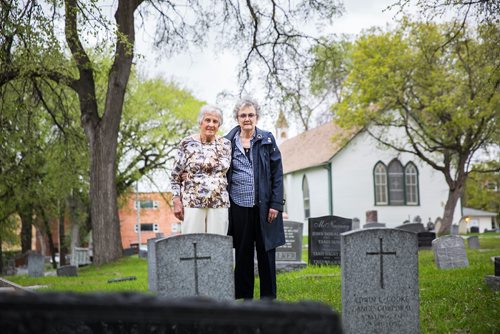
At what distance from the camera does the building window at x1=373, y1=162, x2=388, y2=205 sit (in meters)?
35.1

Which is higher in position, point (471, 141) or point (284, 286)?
point (471, 141)

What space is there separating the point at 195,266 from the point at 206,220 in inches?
34.0

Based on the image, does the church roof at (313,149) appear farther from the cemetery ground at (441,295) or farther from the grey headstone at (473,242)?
the cemetery ground at (441,295)

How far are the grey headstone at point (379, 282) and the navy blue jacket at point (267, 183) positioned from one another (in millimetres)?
1187

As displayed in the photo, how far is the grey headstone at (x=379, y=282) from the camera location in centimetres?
515

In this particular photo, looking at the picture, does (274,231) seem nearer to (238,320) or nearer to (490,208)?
(238,320)

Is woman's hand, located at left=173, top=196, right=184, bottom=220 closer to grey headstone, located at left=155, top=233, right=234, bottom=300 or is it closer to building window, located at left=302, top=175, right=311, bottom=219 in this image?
grey headstone, located at left=155, top=233, right=234, bottom=300

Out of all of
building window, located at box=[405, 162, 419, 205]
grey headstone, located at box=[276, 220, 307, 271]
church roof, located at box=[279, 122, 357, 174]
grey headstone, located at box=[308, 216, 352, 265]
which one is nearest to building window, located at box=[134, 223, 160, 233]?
church roof, located at box=[279, 122, 357, 174]

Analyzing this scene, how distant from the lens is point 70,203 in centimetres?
2988

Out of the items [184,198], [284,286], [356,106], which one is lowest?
[284,286]

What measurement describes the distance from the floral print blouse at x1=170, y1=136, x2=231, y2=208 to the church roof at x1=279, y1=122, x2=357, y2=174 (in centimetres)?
2825

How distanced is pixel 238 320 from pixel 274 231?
4.43 meters

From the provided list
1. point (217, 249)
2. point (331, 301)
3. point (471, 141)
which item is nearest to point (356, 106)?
point (471, 141)

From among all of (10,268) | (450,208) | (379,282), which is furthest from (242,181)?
(10,268)
